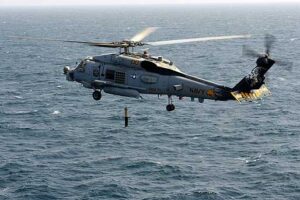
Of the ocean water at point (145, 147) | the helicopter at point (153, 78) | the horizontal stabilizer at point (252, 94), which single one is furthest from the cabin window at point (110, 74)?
the ocean water at point (145, 147)

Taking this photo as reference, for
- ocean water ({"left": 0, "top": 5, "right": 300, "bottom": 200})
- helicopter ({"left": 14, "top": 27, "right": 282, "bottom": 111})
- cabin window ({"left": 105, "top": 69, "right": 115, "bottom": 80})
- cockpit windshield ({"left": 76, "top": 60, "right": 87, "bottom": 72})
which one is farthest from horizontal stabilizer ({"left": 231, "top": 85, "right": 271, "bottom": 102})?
ocean water ({"left": 0, "top": 5, "right": 300, "bottom": 200})

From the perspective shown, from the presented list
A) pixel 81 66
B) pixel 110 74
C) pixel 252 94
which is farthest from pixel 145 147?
pixel 252 94

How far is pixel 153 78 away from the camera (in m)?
45.3

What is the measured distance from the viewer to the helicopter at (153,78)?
43438mm

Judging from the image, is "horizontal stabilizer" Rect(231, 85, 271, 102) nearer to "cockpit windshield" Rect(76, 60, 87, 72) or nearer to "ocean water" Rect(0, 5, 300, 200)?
"cockpit windshield" Rect(76, 60, 87, 72)

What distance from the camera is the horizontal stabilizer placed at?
4253cm

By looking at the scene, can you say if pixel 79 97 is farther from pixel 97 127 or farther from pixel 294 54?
pixel 294 54

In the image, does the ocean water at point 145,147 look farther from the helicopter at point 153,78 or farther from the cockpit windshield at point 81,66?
the helicopter at point 153,78

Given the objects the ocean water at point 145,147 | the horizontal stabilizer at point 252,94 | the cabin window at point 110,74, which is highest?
the cabin window at point 110,74

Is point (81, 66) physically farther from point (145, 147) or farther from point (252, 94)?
point (145, 147)

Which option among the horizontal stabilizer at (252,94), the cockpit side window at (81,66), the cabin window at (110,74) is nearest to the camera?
the horizontal stabilizer at (252,94)

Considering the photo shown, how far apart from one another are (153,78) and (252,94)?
8.78 metres

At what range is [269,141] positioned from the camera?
282ft

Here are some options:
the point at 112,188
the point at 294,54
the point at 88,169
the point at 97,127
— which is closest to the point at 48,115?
the point at 97,127
